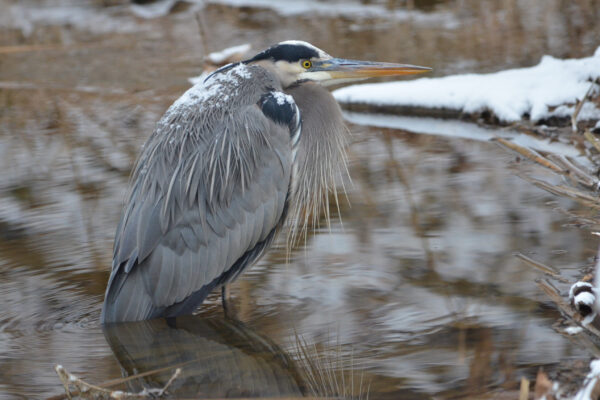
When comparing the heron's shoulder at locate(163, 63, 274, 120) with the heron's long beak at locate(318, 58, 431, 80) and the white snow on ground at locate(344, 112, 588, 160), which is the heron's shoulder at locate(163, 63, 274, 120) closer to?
the heron's long beak at locate(318, 58, 431, 80)

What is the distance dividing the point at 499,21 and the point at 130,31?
478cm

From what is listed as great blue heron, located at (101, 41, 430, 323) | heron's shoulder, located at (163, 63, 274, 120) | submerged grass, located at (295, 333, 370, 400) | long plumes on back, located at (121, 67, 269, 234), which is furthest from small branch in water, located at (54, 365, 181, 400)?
heron's shoulder, located at (163, 63, 274, 120)

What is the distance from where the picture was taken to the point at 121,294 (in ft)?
12.6

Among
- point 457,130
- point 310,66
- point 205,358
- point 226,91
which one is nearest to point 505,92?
point 457,130

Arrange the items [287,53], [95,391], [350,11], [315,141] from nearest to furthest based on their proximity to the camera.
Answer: [95,391] < [287,53] < [315,141] < [350,11]

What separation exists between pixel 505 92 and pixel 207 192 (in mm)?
3369

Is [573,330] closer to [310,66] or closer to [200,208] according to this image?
[200,208]

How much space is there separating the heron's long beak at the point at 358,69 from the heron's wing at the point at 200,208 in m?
0.39

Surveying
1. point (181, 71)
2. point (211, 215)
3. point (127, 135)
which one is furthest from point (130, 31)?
point (211, 215)

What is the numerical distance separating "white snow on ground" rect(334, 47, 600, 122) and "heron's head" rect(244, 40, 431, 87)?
2194mm

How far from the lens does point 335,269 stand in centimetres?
434

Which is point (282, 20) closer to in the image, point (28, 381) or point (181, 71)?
point (181, 71)

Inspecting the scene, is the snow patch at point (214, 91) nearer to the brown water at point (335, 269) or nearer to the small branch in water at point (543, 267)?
the brown water at point (335, 269)

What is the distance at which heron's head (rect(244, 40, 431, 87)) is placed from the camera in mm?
4277
